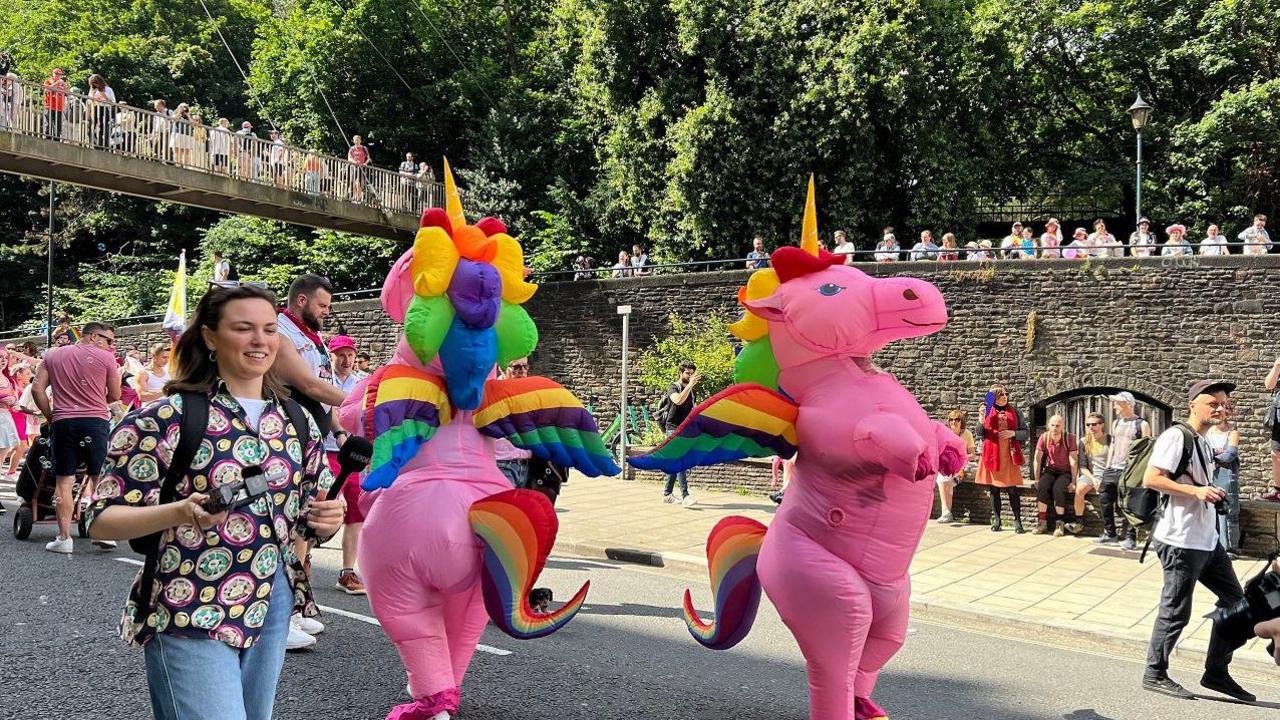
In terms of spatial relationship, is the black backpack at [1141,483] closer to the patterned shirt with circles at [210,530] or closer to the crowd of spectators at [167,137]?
the patterned shirt with circles at [210,530]

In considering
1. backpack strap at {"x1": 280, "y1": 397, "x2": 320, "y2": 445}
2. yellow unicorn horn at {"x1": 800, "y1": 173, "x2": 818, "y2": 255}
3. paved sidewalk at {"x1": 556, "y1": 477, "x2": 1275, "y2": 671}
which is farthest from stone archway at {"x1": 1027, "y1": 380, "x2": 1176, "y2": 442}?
backpack strap at {"x1": 280, "y1": 397, "x2": 320, "y2": 445}

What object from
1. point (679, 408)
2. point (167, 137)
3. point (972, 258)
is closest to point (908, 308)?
point (679, 408)

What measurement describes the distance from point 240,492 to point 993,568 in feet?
28.9

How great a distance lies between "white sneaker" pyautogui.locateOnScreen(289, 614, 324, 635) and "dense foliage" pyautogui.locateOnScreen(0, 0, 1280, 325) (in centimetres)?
1862

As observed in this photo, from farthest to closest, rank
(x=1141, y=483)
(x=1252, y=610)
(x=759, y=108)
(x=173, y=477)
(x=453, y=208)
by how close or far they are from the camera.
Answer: (x=759, y=108) < (x=1141, y=483) < (x=453, y=208) < (x=1252, y=610) < (x=173, y=477)

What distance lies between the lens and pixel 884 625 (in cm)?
431

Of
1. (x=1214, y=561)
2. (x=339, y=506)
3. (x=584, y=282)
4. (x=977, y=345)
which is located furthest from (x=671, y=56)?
(x=339, y=506)

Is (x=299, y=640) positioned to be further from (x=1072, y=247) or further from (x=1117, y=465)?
(x=1072, y=247)

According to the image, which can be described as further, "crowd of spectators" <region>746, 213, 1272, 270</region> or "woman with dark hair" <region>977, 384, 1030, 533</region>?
"crowd of spectators" <region>746, 213, 1272, 270</region>

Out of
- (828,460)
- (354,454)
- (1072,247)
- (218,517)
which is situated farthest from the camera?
(1072,247)

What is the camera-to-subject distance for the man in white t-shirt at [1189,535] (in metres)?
5.84

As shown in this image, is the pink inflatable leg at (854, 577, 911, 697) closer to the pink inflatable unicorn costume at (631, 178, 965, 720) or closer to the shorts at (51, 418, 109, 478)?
the pink inflatable unicorn costume at (631, 178, 965, 720)

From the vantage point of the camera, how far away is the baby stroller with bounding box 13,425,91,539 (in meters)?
9.25

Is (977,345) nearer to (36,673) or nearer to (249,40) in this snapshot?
(36,673)
